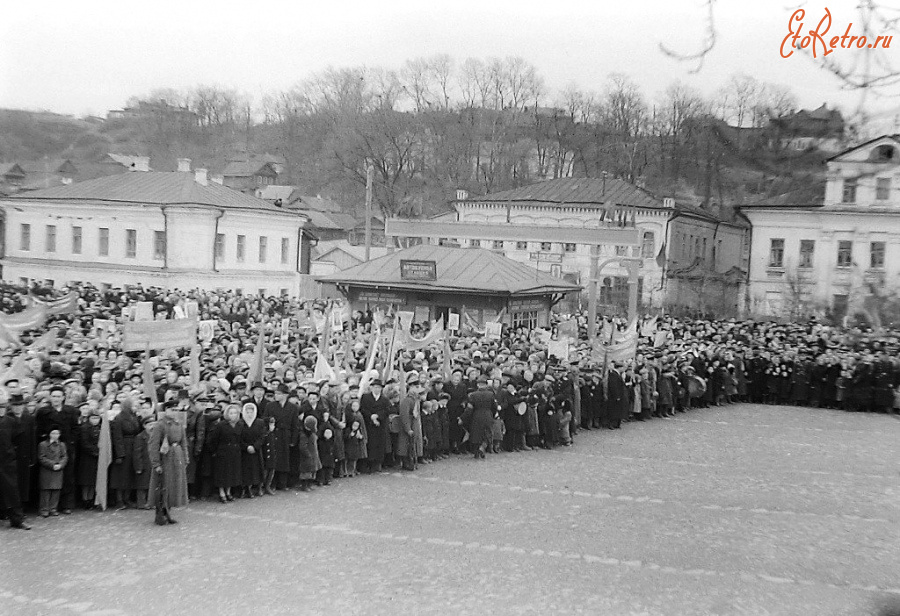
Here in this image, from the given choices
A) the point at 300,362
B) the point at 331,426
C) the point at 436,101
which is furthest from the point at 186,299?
the point at 331,426

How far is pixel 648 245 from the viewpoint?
1818 inches

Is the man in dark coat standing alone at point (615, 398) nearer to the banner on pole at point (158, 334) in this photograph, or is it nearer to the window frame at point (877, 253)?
the window frame at point (877, 253)

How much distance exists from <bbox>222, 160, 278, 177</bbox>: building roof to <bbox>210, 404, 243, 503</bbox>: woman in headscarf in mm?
44991

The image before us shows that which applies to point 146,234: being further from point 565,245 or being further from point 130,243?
point 565,245

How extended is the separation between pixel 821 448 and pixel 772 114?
15.2 meters

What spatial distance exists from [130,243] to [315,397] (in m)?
30.4

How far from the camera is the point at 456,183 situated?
158 ft

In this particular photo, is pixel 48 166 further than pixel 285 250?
Yes

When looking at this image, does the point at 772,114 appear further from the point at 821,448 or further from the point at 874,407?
the point at 874,407

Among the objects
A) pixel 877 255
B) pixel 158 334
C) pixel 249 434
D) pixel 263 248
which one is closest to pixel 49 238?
pixel 263 248

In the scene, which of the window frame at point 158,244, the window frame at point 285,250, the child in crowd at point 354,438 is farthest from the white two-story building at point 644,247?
the child in crowd at point 354,438

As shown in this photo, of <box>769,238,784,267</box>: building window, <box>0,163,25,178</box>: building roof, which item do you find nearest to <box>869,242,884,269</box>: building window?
<box>769,238,784,267</box>: building window

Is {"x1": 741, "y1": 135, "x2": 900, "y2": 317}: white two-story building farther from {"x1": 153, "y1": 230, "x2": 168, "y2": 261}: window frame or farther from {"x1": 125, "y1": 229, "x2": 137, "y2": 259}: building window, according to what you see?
{"x1": 125, "y1": 229, "x2": 137, "y2": 259}: building window

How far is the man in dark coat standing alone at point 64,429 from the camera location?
11.9 meters
